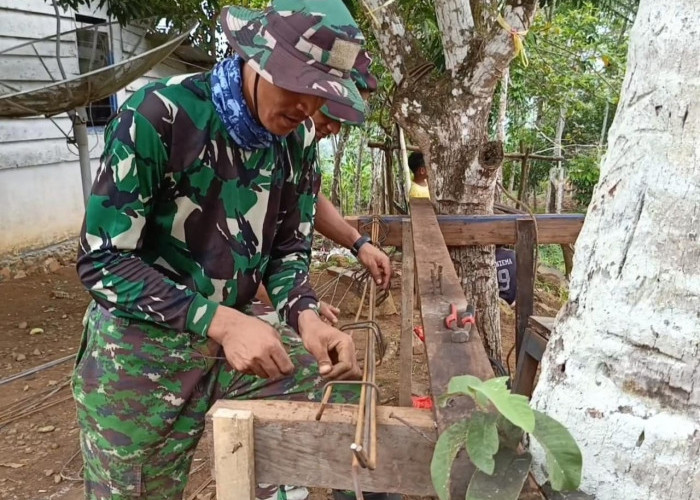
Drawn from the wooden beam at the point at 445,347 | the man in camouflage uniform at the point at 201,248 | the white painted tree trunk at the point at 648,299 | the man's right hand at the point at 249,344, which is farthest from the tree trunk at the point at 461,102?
the white painted tree trunk at the point at 648,299

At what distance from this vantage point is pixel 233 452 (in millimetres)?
999

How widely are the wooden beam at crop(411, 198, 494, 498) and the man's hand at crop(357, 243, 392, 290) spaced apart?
14 cm

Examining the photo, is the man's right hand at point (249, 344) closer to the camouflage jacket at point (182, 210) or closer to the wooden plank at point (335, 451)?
the camouflage jacket at point (182, 210)

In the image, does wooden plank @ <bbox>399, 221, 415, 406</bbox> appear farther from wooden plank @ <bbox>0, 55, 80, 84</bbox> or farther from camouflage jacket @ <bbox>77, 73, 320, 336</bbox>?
wooden plank @ <bbox>0, 55, 80, 84</bbox>

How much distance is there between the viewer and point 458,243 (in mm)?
2979

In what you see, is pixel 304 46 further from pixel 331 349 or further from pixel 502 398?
pixel 502 398

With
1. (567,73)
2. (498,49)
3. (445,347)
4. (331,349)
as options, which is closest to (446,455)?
(445,347)

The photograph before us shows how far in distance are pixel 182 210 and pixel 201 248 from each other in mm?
121

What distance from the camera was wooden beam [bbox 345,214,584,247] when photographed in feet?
9.59

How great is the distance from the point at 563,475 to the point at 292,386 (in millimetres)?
1050

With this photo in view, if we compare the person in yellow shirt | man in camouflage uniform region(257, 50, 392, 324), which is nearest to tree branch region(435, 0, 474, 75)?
man in camouflage uniform region(257, 50, 392, 324)

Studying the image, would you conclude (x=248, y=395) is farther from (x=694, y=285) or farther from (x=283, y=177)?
(x=694, y=285)

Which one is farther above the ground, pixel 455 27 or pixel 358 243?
pixel 455 27

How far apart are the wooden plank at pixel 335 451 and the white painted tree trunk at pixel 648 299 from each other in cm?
20
